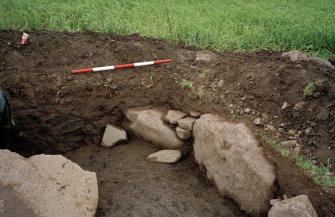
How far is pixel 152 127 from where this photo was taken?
13.9 ft

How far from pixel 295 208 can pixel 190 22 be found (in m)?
3.03

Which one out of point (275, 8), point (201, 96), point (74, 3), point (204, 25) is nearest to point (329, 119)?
point (201, 96)

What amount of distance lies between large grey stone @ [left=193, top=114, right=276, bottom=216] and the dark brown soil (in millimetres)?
217

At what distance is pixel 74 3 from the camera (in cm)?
568


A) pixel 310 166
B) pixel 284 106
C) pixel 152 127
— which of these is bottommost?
pixel 152 127

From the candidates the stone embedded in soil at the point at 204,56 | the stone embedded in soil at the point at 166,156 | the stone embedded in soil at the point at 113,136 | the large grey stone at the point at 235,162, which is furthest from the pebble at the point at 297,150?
the stone embedded in soil at the point at 113,136

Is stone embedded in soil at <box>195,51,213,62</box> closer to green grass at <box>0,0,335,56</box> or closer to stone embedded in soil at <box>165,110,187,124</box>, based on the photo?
green grass at <box>0,0,335,56</box>

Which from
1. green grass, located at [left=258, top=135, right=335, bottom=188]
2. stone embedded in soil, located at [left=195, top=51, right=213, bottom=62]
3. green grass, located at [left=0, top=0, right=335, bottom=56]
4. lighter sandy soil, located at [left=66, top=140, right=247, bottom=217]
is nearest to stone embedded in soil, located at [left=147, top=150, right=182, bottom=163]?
lighter sandy soil, located at [left=66, top=140, right=247, bottom=217]

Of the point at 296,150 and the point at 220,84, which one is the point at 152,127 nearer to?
the point at 220,84

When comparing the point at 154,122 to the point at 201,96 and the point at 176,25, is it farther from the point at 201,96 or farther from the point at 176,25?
the point at 176,25

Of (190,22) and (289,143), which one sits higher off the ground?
(190,22)

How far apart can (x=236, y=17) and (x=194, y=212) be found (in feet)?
9.89

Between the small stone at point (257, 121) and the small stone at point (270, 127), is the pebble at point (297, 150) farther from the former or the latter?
the small stone at point (257, 121)

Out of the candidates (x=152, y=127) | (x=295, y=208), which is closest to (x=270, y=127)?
(x=295, y=208)
